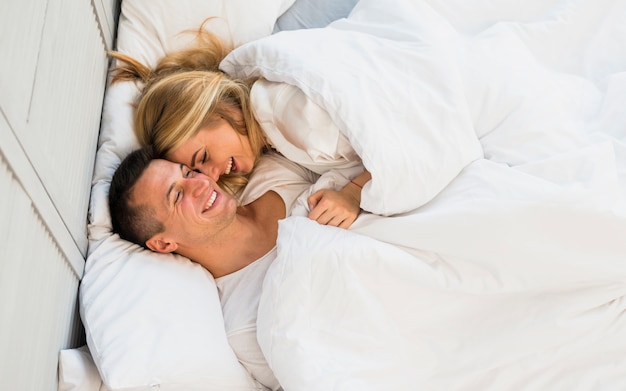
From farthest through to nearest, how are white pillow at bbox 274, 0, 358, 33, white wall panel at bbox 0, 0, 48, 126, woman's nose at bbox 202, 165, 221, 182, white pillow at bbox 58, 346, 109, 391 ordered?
white pillow at bbox 274, 0, 358, 33, woman's nose at bbox 202, 165, 221, 182, white pillow at bbox 58, 346, 109, 391, white wall panel at bbox 0, 0, 48, 126

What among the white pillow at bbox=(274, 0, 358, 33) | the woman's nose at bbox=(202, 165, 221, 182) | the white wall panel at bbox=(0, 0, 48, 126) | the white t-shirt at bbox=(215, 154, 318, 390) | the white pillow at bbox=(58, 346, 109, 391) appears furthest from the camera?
the white pillow at bbox=(274, 0, 358, 33)

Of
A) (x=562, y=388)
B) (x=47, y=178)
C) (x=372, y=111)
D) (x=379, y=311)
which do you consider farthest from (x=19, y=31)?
Answer: (x=562, y=388)

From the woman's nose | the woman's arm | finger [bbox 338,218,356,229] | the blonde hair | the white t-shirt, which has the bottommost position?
the white t-shirt

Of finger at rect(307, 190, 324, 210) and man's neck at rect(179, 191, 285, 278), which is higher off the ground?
finger at rect(307, 190, 324, 210)

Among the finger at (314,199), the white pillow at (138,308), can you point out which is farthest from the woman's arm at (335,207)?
the white pillow at (138,308)

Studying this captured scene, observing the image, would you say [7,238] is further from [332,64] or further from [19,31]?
[332,64]

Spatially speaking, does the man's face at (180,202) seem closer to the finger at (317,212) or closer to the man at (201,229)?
the man at (201,229)

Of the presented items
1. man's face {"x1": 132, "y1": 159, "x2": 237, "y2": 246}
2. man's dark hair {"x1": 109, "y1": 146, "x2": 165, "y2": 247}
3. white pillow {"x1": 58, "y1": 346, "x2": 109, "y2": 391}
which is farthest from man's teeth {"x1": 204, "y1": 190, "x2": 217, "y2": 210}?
white pillow {"x1": 58, "y1": 346, "x2": 109, "y2": 391}

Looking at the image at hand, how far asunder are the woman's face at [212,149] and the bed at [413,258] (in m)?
0.10

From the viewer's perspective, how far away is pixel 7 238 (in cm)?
85

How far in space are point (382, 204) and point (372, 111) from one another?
0.58ft

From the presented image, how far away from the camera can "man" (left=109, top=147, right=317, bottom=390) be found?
128 cm

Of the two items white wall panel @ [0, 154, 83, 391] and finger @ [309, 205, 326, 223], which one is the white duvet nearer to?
finger @ [309, 205, 326, 223]

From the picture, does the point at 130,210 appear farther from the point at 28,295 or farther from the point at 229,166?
the point at 28,295
